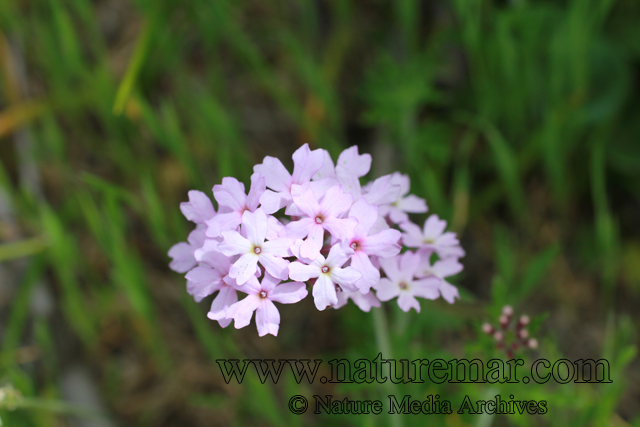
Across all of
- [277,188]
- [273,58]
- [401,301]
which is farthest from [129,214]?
[401,301]

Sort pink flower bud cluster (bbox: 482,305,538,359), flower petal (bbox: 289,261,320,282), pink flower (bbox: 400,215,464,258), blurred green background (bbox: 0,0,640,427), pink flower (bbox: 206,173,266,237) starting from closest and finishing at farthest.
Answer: flower petal (bbox: 289,261,320,282), pink flower (bbox: 206,173,266,237), pink flower (bbox: 400,215,464,258), pink flower bud cluster (bbox: 482,305,538,359), blurred green background (bbox: 0,0,640,427)

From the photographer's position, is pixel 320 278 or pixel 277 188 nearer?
pixel 320 278

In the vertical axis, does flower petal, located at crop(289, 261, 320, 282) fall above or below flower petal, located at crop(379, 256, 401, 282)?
below

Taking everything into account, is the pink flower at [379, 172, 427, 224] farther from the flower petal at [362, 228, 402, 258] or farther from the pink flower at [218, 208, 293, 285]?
the pink flower at [218, 208, 293, 285]

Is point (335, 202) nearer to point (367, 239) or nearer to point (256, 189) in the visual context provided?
point (367, 239)

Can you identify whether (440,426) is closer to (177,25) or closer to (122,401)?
(122,401)

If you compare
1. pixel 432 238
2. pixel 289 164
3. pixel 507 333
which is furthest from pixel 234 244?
pixel 289 164

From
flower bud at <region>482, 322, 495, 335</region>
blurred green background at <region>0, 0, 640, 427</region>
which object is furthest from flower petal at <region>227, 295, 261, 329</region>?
blurred green background at <region>0, 0, 640, 427</region>
